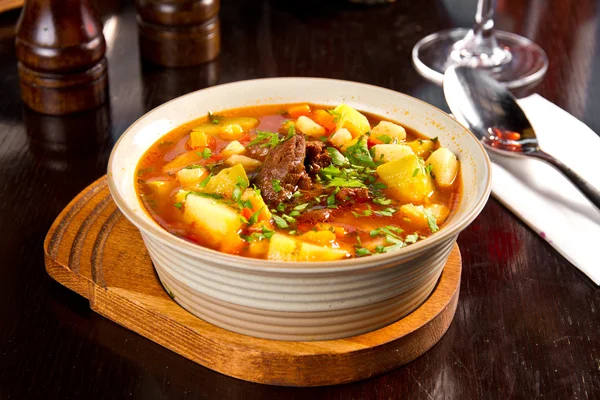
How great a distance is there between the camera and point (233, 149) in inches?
99.6

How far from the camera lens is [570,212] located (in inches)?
111

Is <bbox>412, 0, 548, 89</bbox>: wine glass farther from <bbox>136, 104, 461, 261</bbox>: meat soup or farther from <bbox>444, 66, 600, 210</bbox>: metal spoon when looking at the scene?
<bbox>136, 104, 461, 261</bbox>: meat soup

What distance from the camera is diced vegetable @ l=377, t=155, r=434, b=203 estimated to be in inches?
91.0

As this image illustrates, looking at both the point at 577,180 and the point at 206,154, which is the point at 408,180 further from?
the point at 577,180

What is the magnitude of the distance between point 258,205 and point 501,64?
2.34 meters

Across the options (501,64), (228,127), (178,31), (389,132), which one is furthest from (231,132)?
(501,64)

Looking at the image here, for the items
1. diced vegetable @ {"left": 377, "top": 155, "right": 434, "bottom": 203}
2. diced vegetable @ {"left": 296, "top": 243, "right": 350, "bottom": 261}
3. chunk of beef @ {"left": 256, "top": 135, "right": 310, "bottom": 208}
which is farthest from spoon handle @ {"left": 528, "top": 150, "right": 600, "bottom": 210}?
diced vegetable @ {"left": 296, "top": 243, "right": 350, "bottom": 261}

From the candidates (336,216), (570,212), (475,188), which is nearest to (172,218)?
(336,216)

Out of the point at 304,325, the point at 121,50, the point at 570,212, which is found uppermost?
the point at 304,325

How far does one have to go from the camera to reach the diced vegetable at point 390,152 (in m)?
2.45

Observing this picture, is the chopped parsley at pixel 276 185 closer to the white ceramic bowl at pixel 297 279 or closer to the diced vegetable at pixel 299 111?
the white ceramic bowl at pixel 297 279

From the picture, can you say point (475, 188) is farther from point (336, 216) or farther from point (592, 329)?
point (592, 329)

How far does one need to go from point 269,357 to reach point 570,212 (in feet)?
4.43

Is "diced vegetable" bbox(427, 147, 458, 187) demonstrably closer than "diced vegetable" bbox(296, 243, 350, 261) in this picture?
No
